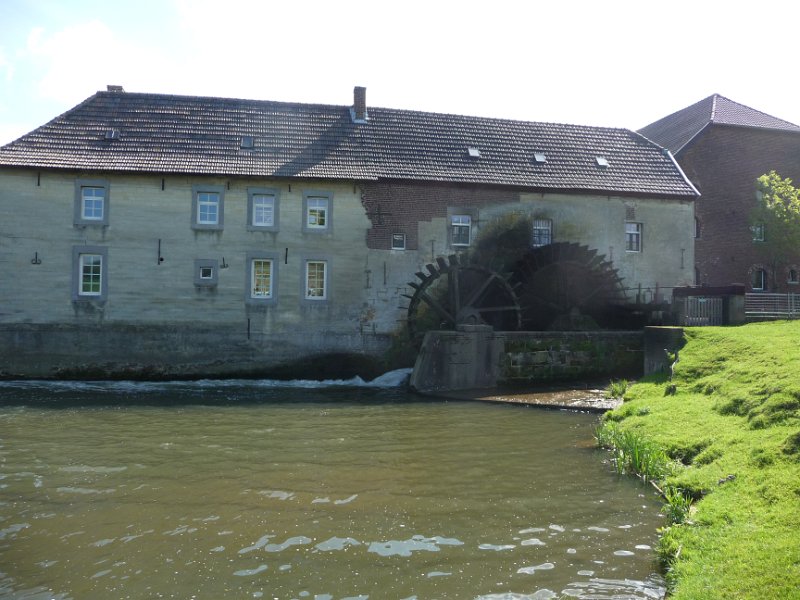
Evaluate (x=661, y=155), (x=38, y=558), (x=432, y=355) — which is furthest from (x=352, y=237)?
(x=38, y=558)

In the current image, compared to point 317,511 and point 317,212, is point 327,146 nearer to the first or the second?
point 317,212

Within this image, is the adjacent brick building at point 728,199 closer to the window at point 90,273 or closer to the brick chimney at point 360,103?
the brick chimney at point 360,103

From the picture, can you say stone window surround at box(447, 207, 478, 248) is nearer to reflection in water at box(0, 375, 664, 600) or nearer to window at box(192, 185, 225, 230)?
window at box(192, 185, 225, 230)

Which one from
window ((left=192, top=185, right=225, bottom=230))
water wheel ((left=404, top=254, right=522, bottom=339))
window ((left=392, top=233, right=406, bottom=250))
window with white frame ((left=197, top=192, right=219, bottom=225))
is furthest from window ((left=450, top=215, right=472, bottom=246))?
window with white frame ((left=197, top=192, right=219, bottom=225))

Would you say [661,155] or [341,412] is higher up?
[661,155]

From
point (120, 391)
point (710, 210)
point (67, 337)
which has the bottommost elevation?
point (120, 391)

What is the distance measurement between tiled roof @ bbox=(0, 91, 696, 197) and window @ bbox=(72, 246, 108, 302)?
2087 millimetres

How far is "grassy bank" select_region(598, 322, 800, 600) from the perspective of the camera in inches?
150

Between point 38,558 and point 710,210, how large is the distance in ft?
81.8

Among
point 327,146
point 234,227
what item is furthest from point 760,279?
point 234,227

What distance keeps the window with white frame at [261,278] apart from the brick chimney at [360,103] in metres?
5.52

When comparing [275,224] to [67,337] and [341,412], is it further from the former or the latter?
[341,412]

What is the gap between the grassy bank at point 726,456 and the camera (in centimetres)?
380

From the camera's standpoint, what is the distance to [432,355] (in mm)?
13742
